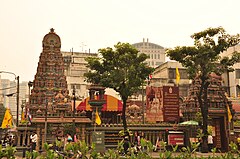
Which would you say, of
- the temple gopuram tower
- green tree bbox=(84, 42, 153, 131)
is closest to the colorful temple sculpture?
green tree bbox=(84, 42, 153, 131)

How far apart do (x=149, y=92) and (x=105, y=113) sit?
15656 mm

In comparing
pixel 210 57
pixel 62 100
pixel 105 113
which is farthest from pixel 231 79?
pixel 210 57

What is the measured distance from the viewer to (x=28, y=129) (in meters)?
31.1

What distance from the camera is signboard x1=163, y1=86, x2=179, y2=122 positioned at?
33281mm

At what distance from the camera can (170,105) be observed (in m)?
33.4

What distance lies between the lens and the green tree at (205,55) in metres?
28.1

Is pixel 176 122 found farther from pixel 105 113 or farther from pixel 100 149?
pixel 105 113

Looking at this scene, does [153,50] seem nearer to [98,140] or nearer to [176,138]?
[176,138]

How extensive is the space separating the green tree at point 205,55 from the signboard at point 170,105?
4.68 m

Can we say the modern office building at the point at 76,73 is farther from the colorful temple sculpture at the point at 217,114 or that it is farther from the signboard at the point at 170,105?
the signboard at the point at 170,105

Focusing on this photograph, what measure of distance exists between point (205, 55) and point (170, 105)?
7.62 m

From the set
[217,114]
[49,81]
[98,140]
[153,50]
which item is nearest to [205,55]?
[217,114]

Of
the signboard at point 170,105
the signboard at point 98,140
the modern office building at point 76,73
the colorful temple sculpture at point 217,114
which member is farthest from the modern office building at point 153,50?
the signboard at point 98,140

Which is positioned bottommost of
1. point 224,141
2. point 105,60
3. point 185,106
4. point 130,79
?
point 224,141
